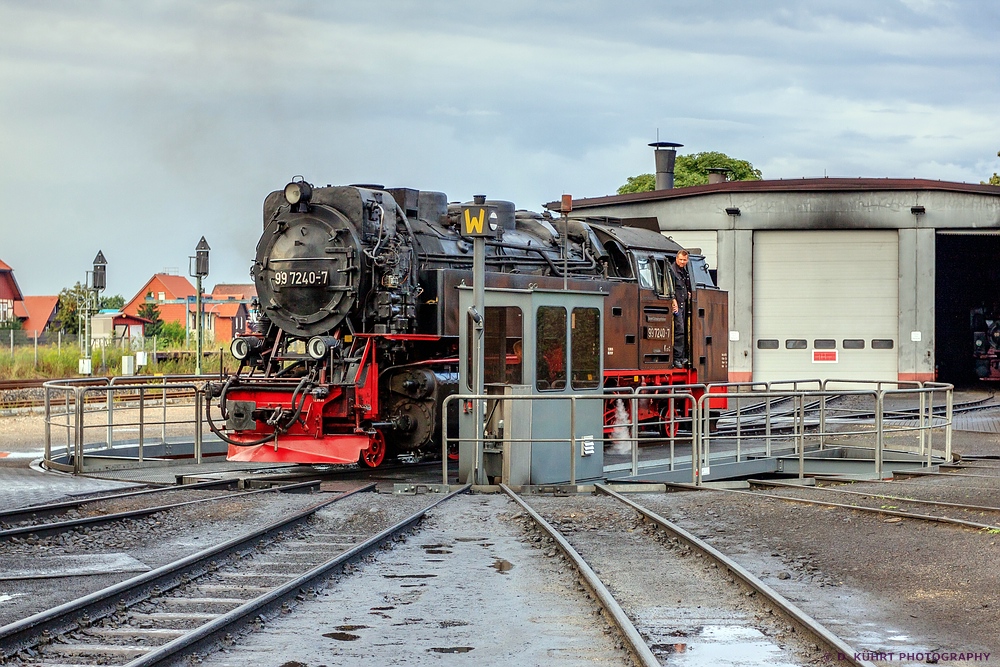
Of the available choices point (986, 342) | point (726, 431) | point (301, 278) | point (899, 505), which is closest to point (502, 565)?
point (899, 505)

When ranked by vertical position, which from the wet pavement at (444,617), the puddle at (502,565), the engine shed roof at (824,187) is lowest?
the puddle at (502,565)

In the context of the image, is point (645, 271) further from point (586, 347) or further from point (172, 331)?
point (172, 331)

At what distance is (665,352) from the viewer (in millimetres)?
19609

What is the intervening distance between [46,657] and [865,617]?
14.8 feet

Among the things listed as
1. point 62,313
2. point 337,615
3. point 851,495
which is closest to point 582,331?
point 851,495

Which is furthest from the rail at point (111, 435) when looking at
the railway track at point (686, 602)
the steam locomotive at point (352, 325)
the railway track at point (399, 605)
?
the railway track at point (686, 602)

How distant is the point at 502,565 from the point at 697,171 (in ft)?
207

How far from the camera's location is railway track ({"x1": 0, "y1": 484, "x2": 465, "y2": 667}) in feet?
19.3

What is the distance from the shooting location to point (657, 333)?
19281 mm

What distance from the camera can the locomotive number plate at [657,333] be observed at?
62.4 feet

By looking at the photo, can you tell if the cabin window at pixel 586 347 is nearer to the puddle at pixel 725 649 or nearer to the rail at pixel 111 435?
the rail at pixel 111 435

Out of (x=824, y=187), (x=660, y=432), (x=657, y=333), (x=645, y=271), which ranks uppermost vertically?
(x=824, y=187)

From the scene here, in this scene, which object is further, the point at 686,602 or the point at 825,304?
the point at 825,304

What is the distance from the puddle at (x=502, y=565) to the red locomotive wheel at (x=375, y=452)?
6.22 m
